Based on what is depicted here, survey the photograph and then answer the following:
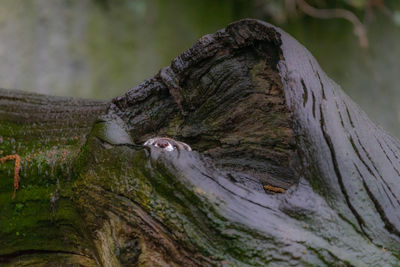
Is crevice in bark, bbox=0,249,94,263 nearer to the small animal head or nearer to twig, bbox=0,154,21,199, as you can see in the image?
twig, bbox=0,154,21,199

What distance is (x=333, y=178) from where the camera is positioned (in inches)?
21.5

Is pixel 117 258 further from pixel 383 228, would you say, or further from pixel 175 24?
pixel 175 24

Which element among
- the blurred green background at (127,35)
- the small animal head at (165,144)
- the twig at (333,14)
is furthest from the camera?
the twig at (333,14)

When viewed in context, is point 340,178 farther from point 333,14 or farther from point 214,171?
point 333,14

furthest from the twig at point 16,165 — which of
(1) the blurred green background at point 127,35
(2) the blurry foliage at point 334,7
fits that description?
(2) the blurry foliage at point 334,7

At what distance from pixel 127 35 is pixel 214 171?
102cm

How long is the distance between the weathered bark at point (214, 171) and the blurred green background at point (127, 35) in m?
0.67

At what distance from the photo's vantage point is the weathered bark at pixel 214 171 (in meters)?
0.51

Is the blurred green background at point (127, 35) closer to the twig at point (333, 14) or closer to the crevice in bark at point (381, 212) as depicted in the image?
the twig at point (333, 14)

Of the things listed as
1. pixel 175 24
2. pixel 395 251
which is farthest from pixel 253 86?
pixel 175 24

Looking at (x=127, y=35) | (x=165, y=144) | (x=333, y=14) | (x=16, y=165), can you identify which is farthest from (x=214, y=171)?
(x=333, y=14)

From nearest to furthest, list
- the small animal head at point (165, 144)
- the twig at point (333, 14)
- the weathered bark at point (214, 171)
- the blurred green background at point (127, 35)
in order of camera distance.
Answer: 1. the weathered bark at point (214, 171)
2. the small animal head at point (165, 144)
3. the blurred green background at point (127, 35)
4. the twig at point (333, 14)

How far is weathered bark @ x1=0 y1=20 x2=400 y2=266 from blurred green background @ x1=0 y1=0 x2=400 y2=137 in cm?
67

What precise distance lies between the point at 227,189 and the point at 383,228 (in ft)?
0.61
